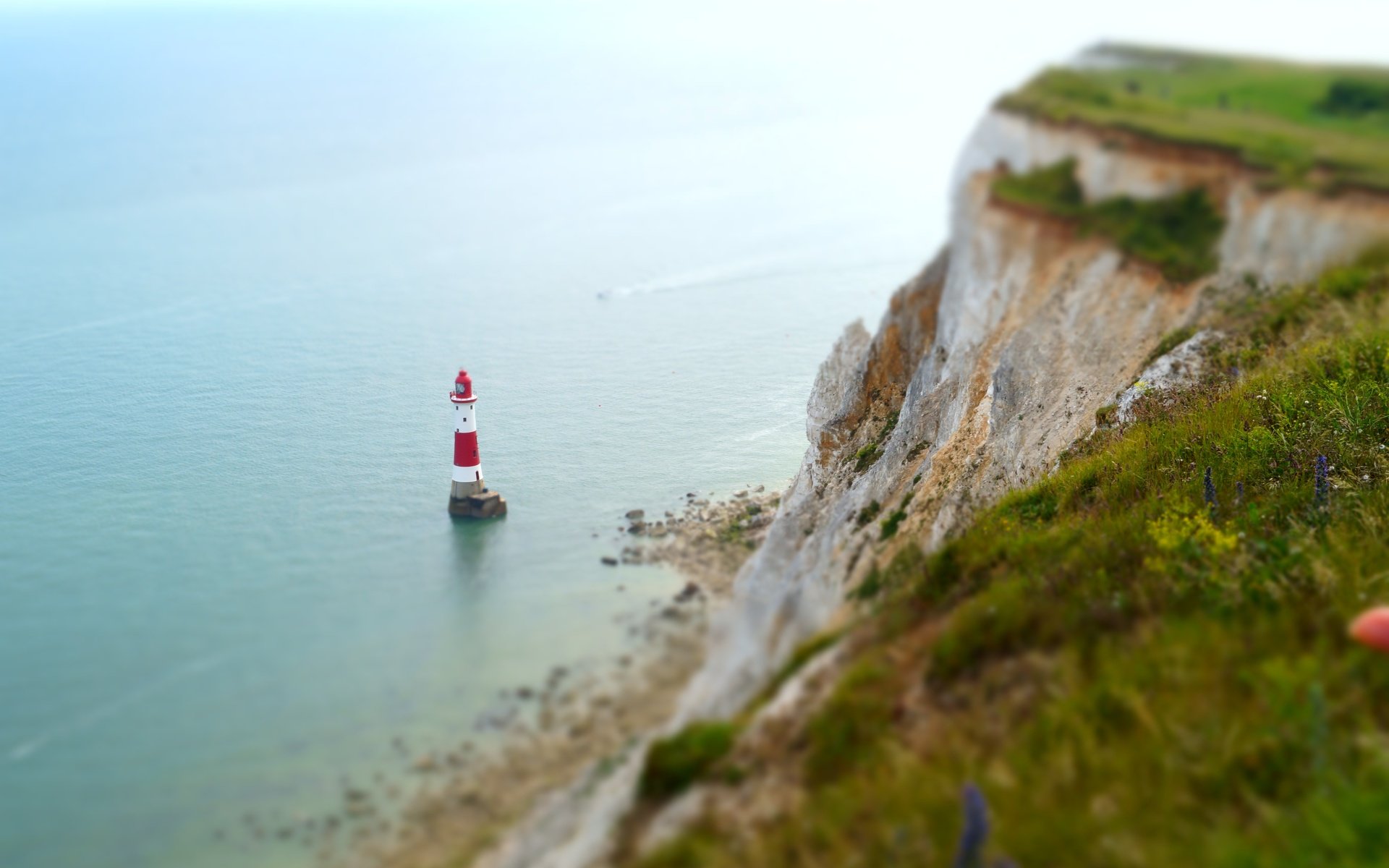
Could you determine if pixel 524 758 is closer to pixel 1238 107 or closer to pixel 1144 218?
pixel 1144 218

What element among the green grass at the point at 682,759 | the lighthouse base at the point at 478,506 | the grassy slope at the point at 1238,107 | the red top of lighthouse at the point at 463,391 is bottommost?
the lighthouse base at the point at 478,506

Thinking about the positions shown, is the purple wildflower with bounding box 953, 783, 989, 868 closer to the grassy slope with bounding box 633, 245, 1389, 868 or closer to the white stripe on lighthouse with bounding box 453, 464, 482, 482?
the grassy slope with bounding box 633, 245, 1389, 868

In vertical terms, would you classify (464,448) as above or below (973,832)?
below

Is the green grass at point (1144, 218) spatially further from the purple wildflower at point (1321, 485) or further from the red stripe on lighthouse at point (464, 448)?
the purple wildflower at point (1321, 485)

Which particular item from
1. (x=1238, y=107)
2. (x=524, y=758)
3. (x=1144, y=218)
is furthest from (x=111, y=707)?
(x=1238, y=107)

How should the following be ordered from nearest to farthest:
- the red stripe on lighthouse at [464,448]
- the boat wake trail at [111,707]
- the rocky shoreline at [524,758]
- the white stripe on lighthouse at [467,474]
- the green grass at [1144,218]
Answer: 1. the rocky shoreline at [524,758]
2. the boat wake trail at [111,707]
3. the green grass at [1144,218]
4. the white stripe on lighthouse at [467,474]
5. the red stripe on lighthouse at [464,448]

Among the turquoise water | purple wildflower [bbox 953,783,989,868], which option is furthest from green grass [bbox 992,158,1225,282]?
purple wildflower [bbox 953,783,989,868]

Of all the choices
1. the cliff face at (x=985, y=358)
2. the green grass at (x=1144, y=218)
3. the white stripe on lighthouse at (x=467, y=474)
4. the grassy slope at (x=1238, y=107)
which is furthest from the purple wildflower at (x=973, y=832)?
the white stripe on lighthouse at (x=467, y=474)
